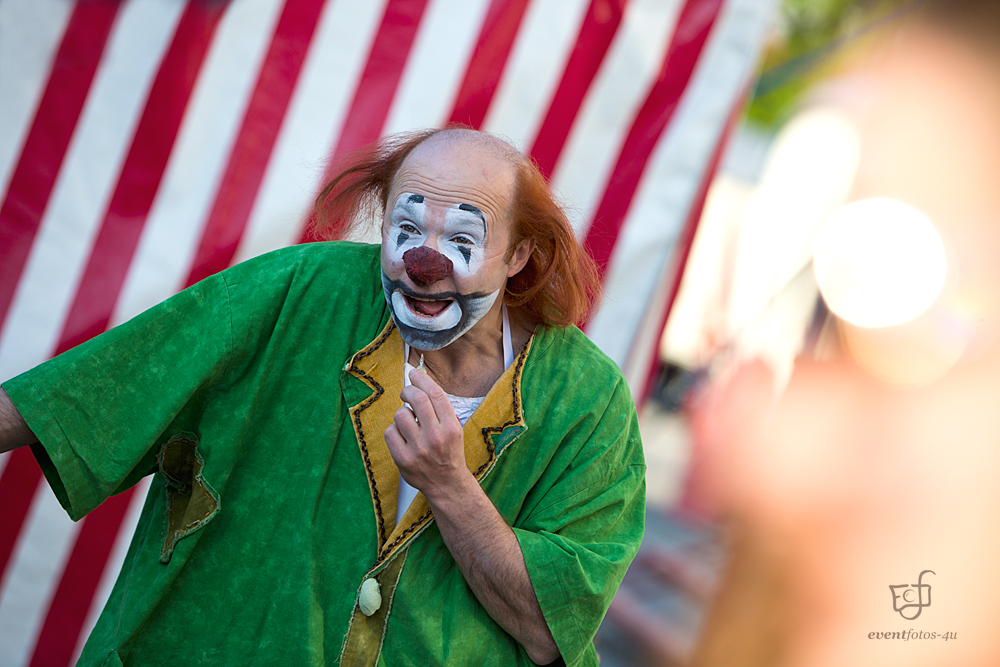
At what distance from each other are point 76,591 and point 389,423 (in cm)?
132

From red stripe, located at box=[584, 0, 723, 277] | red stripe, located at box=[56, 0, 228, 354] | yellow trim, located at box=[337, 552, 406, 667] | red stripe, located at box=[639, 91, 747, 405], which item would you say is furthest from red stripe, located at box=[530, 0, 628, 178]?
yellow trim, located at box=[337, 552, 406, 667]

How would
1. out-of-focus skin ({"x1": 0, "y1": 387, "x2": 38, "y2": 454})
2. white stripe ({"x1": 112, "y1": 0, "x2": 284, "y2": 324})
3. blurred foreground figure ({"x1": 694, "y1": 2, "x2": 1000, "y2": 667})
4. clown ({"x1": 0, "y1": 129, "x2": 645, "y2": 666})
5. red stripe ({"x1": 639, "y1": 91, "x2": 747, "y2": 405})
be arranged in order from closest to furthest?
out-of-focus skin ({"x1": 0, "y1": 387, "x2": 38, "y2": 454})
clown ({"x1": 0, "y1": 129, "x2": 645, "y2": 666})
white stripe ({"x1": 112, "y1": 0, "x2": 284, "y2": 324})
red stripe ({"x1": 639, "y1": 91, "x2": 747, "y2": 405})
blurred foreground figure ({"x1": 694, "y1": 2, "x2": 1000, "y2": 667})

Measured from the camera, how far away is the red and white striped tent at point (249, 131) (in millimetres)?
1998

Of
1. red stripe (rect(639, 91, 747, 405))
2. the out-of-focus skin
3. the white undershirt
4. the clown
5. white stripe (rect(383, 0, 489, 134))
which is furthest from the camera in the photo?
red stripe (rect(639, 91, 747, 405))

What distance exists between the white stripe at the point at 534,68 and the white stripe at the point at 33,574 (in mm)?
1588

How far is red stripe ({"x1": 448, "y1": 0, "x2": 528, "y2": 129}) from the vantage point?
2172mm

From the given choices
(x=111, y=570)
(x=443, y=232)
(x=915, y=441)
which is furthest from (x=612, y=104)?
(x=111, y=570)

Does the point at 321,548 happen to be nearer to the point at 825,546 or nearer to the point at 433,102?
the point at 433,102

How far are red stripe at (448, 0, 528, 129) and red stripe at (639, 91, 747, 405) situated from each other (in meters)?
0.67

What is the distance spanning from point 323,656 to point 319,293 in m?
0.62

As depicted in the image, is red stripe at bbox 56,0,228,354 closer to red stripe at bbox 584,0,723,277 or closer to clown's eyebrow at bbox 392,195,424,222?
clown's eyebrow at bbox 392,195,424,222

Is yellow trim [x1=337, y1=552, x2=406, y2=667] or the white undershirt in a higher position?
the white undershirt

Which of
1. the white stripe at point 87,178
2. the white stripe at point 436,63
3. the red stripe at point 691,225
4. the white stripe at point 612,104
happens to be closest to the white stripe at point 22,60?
the white stripe at point 87,178

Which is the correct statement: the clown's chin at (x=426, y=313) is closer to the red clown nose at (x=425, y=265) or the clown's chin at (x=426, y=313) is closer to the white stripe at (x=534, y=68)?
the red clown nose at (x=425, y=265)
